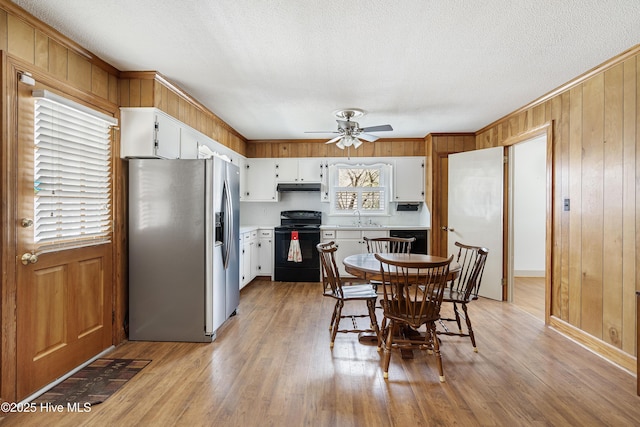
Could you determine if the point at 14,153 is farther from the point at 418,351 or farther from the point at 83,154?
the point at 418,351

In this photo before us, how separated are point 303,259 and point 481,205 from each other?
9.04 feet

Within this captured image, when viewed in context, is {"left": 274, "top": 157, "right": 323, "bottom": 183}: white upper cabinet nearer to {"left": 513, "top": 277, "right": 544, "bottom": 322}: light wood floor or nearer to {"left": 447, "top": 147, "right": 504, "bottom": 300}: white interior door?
{"left": 447, "top": 147, "right": 504, "bottom": 300}: white interior door

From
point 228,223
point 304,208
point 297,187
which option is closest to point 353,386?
point 228,223

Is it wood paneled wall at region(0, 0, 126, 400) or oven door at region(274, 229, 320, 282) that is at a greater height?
wood paneled wall at region(0, 0, 126, 400)

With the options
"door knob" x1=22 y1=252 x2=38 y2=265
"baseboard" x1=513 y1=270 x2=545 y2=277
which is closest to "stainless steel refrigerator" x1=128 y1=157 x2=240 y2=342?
"door knob" x1=22 y1=252 x2=38 y2=265

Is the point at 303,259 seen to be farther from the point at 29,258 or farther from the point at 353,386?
the point at 29,258

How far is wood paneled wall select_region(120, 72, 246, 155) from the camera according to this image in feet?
9.66

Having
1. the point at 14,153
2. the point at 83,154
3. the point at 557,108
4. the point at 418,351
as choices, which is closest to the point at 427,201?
the point at 557,108

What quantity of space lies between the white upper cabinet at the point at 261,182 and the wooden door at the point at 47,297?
3134 millimetres

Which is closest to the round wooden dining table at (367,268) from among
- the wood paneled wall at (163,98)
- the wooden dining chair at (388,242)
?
the wooden dining chair at (388,242)

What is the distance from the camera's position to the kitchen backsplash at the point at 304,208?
5.86 m

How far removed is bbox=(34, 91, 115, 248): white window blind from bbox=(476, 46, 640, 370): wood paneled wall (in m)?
4.09

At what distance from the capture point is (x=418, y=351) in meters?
2.85

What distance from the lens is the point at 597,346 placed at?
9.23 feet
